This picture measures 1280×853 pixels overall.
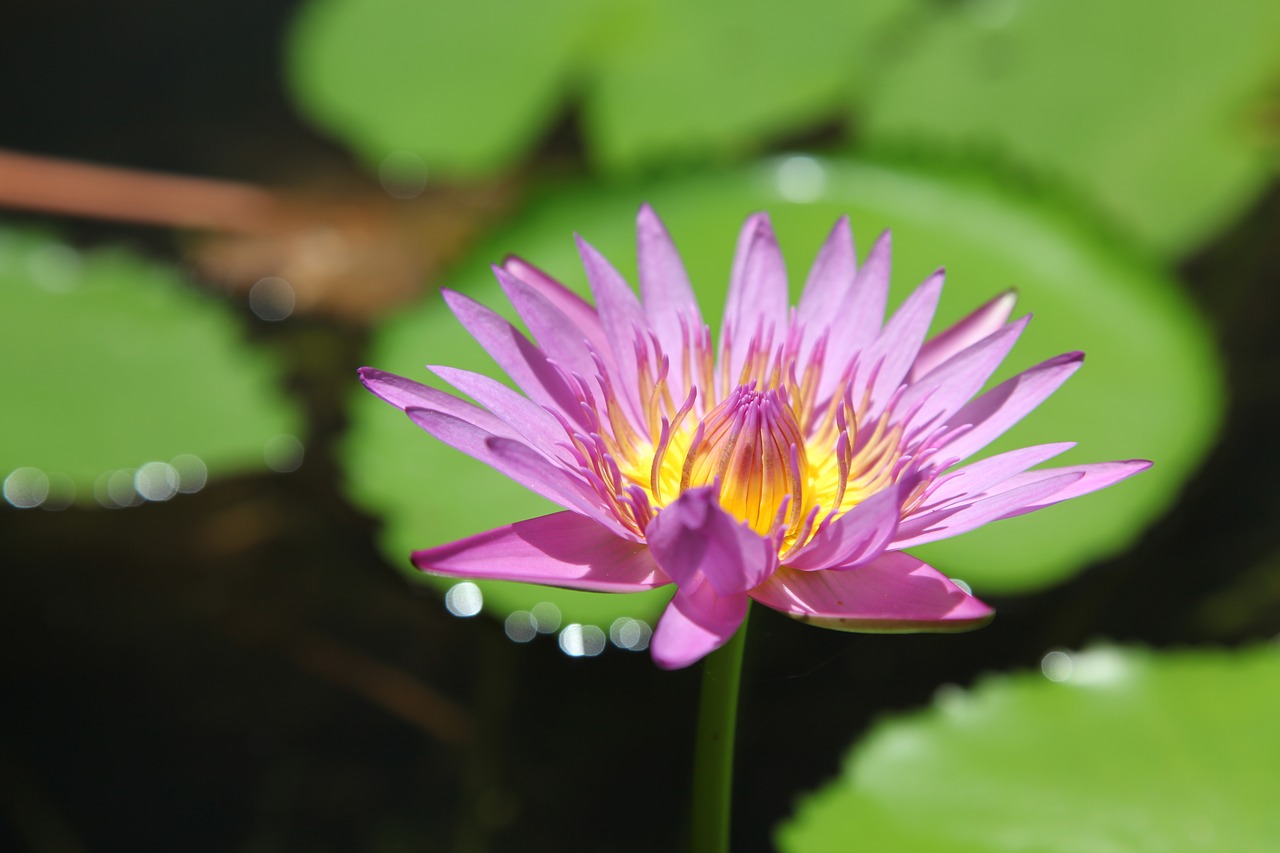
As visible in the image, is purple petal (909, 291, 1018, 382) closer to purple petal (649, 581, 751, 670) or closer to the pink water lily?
the pink water lily

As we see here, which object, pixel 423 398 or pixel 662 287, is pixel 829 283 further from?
pixel 423 398

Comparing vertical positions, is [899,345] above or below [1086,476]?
above

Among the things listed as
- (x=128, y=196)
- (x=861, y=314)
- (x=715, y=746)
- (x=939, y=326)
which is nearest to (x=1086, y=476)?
(x=861, y=314)

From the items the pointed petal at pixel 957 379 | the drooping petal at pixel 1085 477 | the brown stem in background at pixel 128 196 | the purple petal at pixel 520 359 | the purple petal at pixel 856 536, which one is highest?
the brown stem in background at pixel 128 196

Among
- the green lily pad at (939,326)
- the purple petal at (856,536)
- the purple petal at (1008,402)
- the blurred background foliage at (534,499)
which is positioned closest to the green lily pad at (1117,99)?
the blurred background foliage at (534,499)

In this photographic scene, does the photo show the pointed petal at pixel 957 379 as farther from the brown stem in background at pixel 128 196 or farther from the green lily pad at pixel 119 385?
the brown stem in background at pixel 128 196

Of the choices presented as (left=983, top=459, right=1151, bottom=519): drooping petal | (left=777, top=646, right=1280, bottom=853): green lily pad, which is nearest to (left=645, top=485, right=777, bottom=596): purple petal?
(left=983, top=459, right=1151, bottom=519): drooping petal
